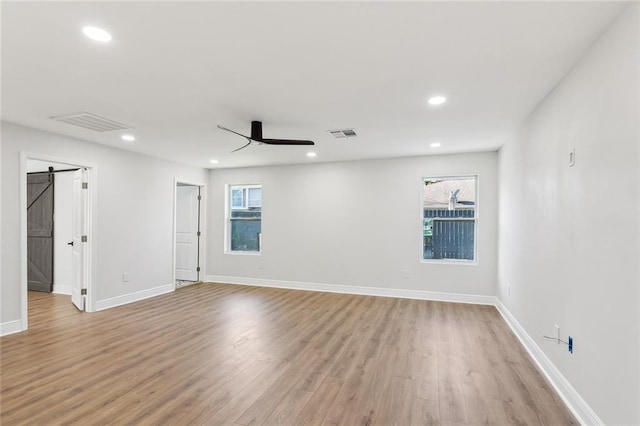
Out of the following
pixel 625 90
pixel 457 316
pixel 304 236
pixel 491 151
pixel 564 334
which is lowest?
Result: pixel 457 316

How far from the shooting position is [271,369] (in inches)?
118

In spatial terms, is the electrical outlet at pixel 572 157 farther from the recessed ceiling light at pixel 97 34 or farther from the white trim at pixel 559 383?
the recessed ceiling light at pixel 97 34

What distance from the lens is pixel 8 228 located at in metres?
3.88

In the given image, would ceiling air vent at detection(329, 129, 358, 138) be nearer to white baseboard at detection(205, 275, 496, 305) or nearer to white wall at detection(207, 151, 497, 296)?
white wall at detection(207, 151, 497, 296)

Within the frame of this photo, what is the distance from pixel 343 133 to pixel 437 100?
1455mm

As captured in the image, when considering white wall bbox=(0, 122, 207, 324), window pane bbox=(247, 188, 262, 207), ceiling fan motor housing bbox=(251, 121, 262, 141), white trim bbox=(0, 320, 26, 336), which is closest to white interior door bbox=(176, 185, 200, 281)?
white wall bbox=(0, 122, 207, 324)

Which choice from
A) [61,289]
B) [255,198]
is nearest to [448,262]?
[255,198]

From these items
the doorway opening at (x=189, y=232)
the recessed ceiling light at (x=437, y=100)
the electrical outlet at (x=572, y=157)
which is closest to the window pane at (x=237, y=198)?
the doorway opening at (x=189, y=232)

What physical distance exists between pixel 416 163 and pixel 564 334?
3.84 meters

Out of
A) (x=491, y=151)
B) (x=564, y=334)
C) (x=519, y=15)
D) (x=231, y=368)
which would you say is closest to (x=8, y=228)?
(x=231, y=368)

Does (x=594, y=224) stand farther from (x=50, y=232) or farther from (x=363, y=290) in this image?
(x=50, y=232)

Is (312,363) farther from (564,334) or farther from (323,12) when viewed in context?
(323,12)

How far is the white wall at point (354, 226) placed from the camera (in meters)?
5.55

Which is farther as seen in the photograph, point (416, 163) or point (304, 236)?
point (304, 236)
